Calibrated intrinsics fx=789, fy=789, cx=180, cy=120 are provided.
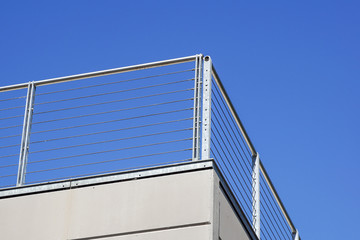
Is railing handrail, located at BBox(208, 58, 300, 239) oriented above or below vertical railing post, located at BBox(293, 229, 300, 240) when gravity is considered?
above

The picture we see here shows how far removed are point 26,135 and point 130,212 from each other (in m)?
1.61

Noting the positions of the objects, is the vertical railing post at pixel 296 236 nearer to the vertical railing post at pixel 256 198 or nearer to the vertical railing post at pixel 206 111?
the vertical railing post at pixel 256 198

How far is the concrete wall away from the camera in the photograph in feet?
22.9

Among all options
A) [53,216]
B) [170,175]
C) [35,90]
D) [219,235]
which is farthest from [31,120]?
[219,235]


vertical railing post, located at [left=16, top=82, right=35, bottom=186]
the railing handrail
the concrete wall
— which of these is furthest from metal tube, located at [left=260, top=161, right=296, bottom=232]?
vertical railing post, located at [left=16, top=82, right=35, bottom=186]

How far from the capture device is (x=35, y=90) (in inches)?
333

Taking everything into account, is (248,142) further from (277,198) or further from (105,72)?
(105,72)

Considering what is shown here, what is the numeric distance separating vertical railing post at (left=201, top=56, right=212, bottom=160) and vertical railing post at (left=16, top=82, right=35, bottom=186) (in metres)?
1.93

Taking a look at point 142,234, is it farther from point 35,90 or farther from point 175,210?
point 35,90

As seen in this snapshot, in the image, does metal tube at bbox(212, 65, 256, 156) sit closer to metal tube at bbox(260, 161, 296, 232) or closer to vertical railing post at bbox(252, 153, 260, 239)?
vertical railing post at bbox(252, 153, 260, 239)

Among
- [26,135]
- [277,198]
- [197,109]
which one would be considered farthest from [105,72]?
[277,198]

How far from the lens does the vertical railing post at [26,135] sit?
7.94 m

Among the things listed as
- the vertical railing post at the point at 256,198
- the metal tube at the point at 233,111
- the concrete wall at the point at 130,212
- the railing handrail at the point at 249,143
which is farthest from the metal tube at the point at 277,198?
the concrete wall at the point at 130,212

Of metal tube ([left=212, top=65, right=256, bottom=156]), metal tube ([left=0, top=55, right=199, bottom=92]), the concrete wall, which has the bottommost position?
the concrete wall
